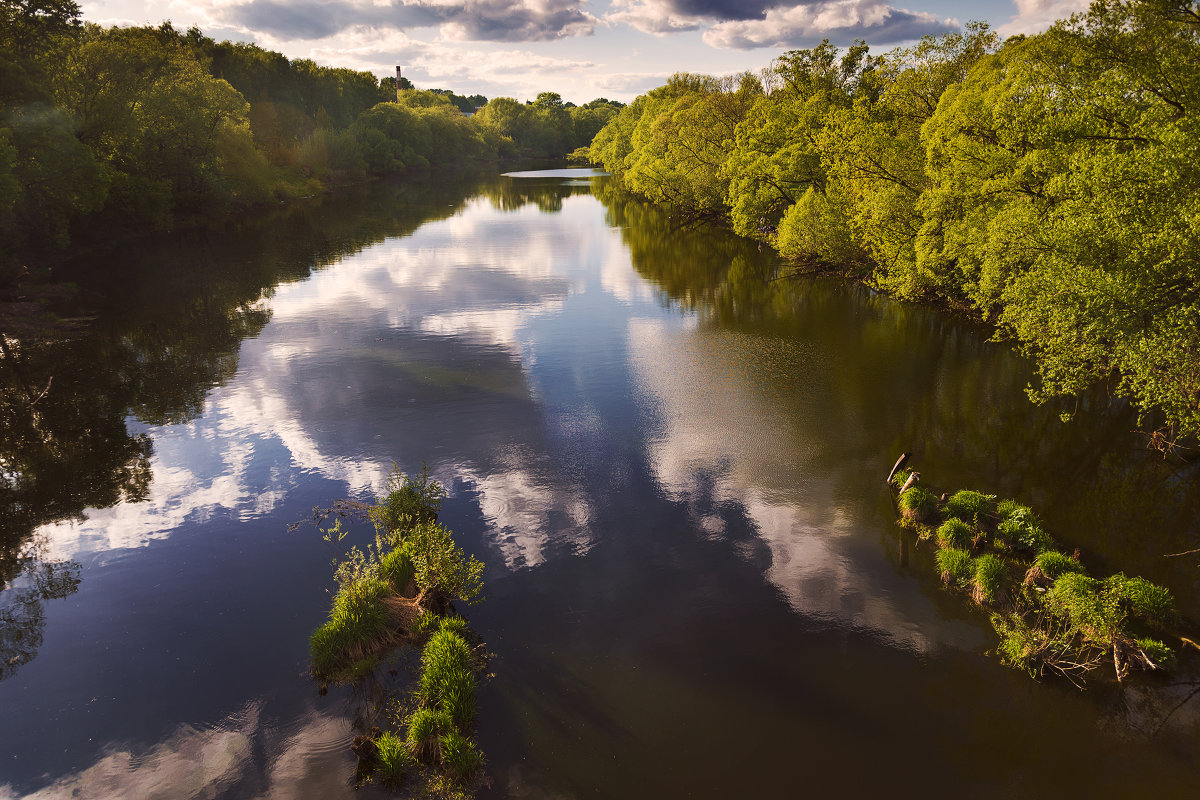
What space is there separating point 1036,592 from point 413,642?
47.4 feet

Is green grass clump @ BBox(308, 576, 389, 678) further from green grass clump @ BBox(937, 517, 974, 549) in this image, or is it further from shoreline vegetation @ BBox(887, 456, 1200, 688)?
green grass clump @ BBox(937, 517, 974, 549)

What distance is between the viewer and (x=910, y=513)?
18.3 meters

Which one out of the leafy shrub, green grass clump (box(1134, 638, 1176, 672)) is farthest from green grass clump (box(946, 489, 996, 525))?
green grass clump (box(1134, 638, 1176, 672))

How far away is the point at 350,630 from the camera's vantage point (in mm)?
13891

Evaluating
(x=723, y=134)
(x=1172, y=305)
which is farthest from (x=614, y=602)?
(x=723, y=134)

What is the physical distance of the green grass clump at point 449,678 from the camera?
1211 centimetres

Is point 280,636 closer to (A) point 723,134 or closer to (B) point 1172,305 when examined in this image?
(B) point 1172,305

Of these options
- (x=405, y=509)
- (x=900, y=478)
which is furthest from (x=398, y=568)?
(x=900, y=478)

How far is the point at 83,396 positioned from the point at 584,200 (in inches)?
3263

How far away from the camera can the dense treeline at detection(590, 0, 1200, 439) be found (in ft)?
59.5

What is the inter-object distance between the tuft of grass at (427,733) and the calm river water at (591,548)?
954mm

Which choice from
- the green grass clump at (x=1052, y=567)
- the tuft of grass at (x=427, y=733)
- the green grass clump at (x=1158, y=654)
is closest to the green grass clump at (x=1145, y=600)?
the green grass clump at (x=1052, y=567)

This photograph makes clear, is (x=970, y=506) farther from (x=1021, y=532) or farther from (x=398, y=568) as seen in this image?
(x=398, y=568)

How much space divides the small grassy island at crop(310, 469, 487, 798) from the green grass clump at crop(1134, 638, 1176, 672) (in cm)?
1350
